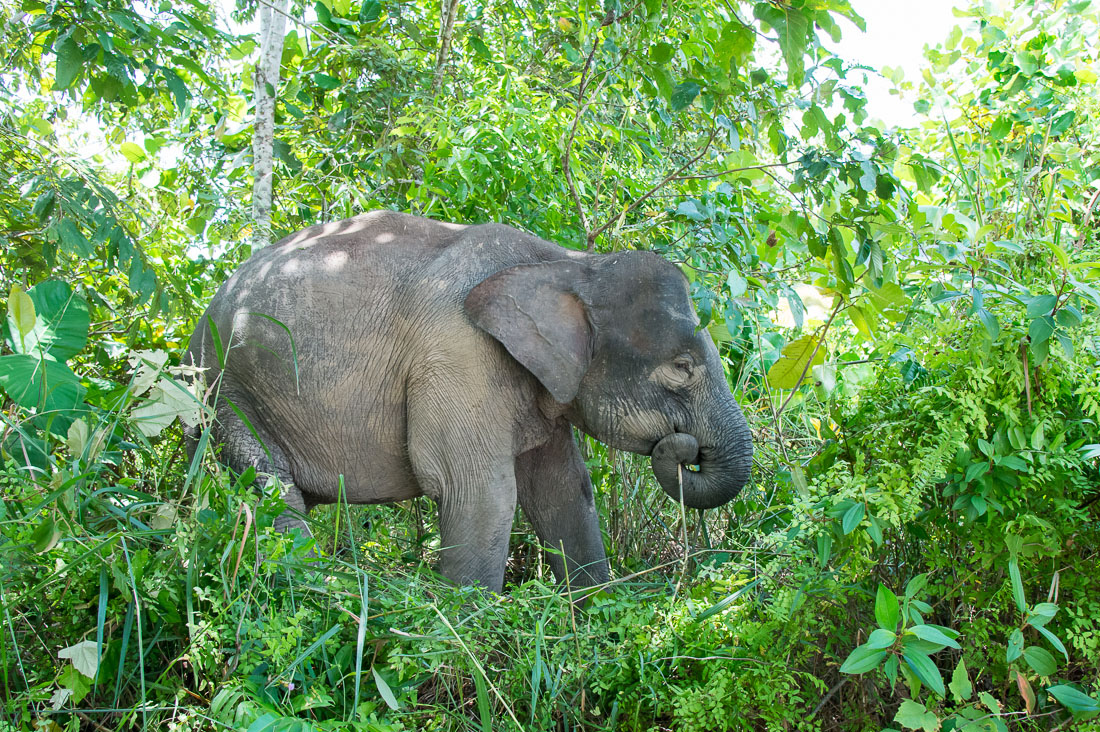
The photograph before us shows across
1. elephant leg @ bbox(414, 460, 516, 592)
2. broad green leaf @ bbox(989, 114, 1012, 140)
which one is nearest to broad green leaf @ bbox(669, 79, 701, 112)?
broad green leaf @ bbox(989, 114, 1012, 140)

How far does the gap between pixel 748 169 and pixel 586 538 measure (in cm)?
195

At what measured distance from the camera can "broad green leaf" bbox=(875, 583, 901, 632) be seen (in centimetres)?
242

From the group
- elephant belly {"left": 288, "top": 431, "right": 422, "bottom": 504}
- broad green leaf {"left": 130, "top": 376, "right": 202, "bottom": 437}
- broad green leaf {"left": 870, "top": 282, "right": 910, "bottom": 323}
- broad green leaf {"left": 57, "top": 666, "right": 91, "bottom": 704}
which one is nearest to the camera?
broad green leaf {"left": 57, "top": 666, "right": 91, "bottom": 704}

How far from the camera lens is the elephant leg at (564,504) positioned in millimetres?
4617

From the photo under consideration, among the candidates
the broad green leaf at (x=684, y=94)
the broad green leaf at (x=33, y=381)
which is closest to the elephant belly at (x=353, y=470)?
the broad green leaf at (x=33, y=381)

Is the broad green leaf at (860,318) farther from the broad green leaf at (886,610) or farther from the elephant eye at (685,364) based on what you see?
the broad green leaf at (886,610)

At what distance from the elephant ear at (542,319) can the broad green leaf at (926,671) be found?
1.95m

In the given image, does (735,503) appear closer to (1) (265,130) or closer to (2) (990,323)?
(2) (990,323)

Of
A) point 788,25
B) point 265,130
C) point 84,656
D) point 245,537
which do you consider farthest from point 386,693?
point 265,130

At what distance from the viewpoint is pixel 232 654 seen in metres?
2.62

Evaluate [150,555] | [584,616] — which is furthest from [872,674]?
[150,555]

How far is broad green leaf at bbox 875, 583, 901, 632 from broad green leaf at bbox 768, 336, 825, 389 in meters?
1.58

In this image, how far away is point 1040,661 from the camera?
2535 millimetres

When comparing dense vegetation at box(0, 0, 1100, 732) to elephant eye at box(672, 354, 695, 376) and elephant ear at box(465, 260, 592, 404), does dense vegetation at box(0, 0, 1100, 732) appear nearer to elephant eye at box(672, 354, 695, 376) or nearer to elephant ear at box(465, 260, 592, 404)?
elephant eye at box(672, 354, 695, 376)
